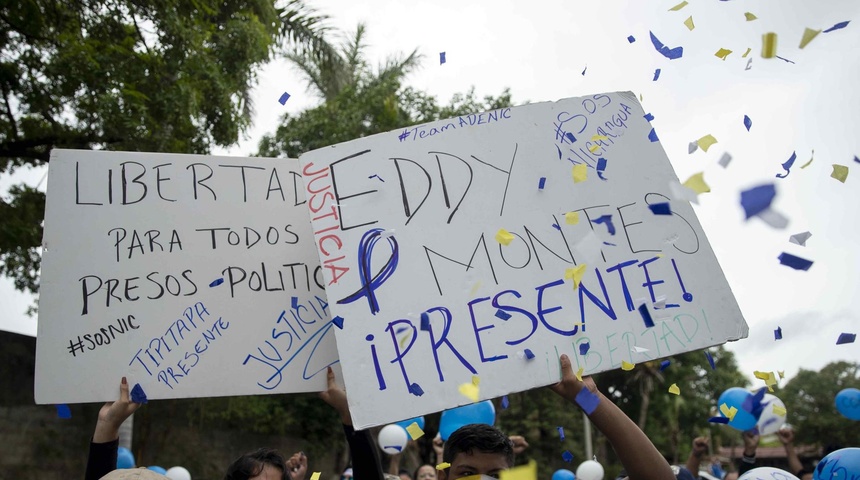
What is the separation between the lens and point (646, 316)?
2402 mm

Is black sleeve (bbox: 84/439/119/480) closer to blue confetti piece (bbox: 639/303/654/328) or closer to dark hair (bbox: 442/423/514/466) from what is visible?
dark hair (bbox: 442/423/514/466)

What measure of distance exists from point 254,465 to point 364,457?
42 cm

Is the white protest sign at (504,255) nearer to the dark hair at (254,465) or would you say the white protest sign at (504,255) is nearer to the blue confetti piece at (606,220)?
the blue confetti piece at (606,220)

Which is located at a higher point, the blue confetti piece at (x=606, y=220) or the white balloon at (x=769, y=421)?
the blue confetti piece at (x=606, y=220)

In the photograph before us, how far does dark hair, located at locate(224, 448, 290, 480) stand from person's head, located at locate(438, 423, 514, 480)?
2.27 ft

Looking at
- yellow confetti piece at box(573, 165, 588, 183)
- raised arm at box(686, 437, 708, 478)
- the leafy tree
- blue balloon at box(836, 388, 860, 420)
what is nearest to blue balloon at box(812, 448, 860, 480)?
raised arm at box(686, 437, 708, 478)

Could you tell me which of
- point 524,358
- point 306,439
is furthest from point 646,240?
point 306,439

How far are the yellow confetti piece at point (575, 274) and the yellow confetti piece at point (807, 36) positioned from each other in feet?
3.00

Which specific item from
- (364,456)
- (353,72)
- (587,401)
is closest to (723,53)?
(587,401)

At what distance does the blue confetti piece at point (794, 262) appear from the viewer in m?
2.15


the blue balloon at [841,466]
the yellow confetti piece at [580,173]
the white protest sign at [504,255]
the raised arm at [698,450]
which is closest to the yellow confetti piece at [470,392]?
the white protest sign at [504,255]

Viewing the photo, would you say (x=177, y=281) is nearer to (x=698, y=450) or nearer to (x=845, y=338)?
(x=845, y=338)

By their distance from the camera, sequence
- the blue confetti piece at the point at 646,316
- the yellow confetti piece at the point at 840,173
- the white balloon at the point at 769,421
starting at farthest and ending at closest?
the white balloon at the point at 769,421 < the blue confetti piece at the point at 646,316 < the yellow confetti piece at the point at 840,173

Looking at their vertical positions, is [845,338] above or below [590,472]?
above
